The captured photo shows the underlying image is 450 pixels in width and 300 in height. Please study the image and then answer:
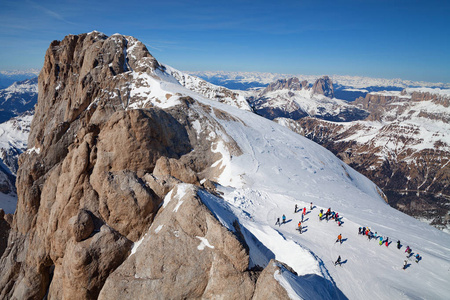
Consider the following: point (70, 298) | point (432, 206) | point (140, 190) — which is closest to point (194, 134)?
point (140, 190)

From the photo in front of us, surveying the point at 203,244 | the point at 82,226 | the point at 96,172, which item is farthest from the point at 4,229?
the point at 203,244

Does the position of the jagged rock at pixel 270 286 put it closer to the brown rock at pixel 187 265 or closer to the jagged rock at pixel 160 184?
the brown rock at pixel 187 265

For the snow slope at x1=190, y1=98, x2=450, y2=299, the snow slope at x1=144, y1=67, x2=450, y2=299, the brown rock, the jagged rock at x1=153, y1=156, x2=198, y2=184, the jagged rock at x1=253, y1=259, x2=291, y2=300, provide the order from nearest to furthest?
the jagged rock at x1=253, y1=259, x2=291, y2=300
the brown rock
the snow slope at x1=144, y1=67, x2=450, y2=299
the snow slope at x1=190, y1=98, x2=450, y2=299
the jagged rock at x1=153, y1=156, x2=198, y2=184

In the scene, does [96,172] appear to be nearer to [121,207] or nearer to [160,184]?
[121,207]

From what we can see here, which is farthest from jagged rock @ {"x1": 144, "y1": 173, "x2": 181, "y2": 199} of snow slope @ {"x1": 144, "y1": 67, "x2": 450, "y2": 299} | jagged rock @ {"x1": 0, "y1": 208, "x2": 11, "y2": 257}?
jagged rock @ {"x1": 0, "y1": 208, "x2": 11, "y2": 257}

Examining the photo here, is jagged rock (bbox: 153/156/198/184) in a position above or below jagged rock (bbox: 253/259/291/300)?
above

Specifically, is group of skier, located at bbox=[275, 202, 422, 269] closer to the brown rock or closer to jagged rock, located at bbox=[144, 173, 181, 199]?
the brown rock

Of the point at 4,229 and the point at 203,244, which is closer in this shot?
the point at 203,244
